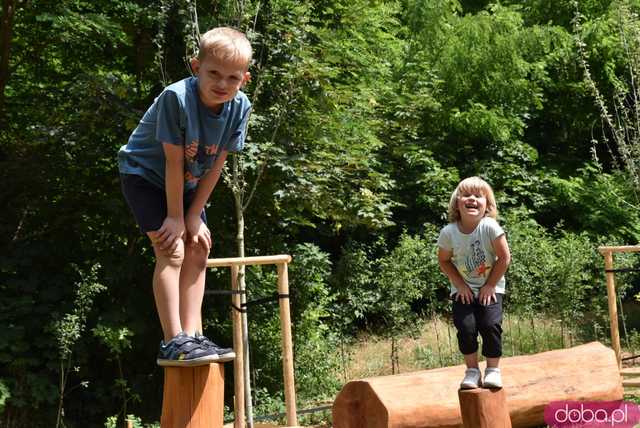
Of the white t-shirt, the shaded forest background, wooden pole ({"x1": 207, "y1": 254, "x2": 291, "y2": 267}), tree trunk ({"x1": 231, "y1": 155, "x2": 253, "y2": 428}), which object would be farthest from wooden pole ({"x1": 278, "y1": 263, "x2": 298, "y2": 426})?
the white t-shirt

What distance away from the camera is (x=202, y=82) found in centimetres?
267

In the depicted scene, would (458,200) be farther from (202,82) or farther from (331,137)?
(331,137)

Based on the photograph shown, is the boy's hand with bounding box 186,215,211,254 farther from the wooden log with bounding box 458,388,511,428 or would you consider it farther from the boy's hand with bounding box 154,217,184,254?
the wooden log with bounding box 458,388,511,428

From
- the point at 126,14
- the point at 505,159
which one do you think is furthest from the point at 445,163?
the point at 126,14

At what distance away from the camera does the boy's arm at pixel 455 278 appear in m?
4.10

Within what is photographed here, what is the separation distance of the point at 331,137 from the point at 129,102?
78.9 inches

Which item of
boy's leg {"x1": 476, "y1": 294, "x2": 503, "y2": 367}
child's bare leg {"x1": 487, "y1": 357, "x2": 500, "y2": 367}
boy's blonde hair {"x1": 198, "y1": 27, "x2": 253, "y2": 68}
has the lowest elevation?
child's bare leg {"x1": 487, "y1": 357, "x2": 500, "y2": 367}

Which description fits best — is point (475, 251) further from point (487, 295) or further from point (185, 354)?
point (185, 354)

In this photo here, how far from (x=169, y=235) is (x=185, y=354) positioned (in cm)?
42

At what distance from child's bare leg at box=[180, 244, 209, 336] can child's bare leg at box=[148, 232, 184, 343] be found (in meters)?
0.09

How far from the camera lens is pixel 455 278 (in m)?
4.16

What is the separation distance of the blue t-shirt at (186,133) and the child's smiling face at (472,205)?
166cm

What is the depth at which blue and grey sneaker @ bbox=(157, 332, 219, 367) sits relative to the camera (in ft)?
8.15

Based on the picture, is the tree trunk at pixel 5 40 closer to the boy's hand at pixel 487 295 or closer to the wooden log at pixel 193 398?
the boy's hand at pixel 487 295
